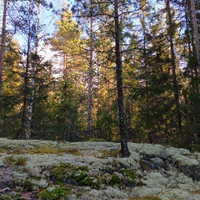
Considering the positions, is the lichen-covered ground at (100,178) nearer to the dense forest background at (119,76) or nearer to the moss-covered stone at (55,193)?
the moss-covered stone at (55,193)

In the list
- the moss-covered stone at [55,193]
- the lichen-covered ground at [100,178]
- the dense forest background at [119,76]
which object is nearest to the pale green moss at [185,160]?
the lichen-covered ground at [100,178]

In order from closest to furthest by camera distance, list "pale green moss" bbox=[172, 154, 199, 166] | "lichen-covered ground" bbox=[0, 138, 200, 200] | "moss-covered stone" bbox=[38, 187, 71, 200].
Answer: "moss-covered stone" bbox=[38, 187, 71, 200] < "lichen-covered ground" bbox=[0, 138, 200, 200] < "pale green moss" bbox=[172, 154, 199, 166]

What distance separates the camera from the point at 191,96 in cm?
1041

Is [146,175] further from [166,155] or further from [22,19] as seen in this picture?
[22,19]

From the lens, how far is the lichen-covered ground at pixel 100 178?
171 inches

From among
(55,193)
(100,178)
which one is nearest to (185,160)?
(100,178)

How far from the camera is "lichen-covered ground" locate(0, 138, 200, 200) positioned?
4.34 meters

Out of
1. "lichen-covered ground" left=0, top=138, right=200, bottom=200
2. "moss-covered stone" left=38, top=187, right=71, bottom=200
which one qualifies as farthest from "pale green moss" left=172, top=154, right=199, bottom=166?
"moss-covered stone" left=38, top=187, right=71, bottom=200

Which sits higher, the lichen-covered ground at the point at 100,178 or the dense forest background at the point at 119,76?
the dense forest background at the point at 119,76

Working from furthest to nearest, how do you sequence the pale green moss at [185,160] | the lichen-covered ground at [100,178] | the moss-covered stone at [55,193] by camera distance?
the pale green moss at [185,160], the lichen-covered ground at [100,178], the moss-covered stone at [55,193]

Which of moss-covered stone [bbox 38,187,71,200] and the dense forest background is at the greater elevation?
the dense forest background

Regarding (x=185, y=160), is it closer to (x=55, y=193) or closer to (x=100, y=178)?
(x=100, y=178)

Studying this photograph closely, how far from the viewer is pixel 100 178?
532cm

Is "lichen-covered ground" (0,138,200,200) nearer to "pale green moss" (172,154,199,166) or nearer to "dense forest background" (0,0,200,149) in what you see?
"pale green moss" (172,154,199,166)
